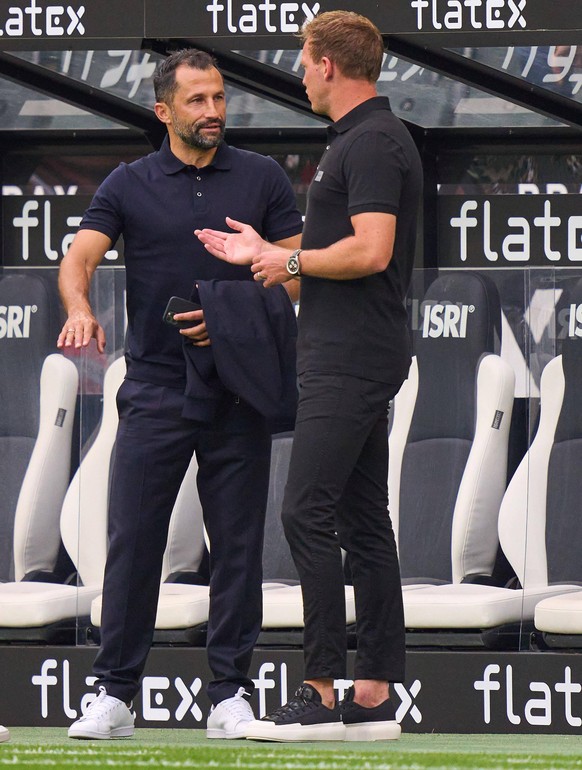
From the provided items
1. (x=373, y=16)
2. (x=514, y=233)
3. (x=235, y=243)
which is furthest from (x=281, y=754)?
(x=514, y=233)

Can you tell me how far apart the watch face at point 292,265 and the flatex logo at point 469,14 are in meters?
1.36

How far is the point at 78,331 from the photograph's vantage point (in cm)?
383

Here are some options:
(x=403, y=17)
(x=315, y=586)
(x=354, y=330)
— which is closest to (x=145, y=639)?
(x=315, y=586)

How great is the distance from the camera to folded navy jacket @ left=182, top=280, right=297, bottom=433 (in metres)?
3.97

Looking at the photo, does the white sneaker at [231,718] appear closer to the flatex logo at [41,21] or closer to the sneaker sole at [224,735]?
the sneaker sole at [224,735]

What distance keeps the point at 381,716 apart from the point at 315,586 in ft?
1.15

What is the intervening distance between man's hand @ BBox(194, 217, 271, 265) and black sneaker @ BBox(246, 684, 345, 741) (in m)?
0.91

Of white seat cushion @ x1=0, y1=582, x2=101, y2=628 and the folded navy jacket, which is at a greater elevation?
the folded navy jacket

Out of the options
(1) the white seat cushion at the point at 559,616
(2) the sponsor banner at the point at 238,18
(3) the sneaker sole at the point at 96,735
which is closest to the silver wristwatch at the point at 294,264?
(3) the sneaker sole at the point at 96,735

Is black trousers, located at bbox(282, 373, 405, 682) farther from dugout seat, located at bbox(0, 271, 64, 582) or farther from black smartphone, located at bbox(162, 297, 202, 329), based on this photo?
dugout seat, located at bbox(0, 271, 64, 582)

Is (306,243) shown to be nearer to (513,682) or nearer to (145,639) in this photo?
A: (145,639)

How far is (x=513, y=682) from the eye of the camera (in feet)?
15.8

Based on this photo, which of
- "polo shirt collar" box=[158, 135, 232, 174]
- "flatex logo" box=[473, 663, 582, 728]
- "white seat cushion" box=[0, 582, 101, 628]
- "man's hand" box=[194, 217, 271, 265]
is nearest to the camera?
"man's hand" box=[194, 217, 271, 265]

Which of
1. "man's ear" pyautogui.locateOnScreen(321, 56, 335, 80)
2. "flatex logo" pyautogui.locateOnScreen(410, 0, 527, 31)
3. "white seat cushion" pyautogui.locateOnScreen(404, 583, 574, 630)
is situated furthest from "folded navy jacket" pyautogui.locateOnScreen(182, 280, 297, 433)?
→ "flatex logo" pyautogui.locateOnScreen(410, 0, 527, 31)
